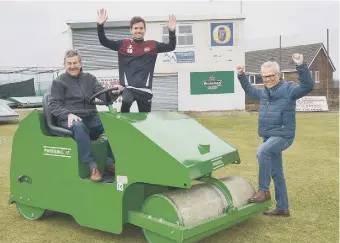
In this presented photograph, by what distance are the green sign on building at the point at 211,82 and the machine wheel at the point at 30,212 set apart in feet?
54.9

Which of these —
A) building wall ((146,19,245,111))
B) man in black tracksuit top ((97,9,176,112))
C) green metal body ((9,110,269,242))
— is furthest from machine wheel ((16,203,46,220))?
building wall ((146,19,245,111))

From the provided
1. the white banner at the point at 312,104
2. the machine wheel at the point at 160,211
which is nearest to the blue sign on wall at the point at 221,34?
the white banner at the point at 312,104

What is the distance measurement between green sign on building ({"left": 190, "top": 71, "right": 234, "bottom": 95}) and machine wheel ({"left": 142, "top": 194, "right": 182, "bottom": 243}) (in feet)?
57.7

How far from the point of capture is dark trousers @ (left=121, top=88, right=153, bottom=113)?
4625mm

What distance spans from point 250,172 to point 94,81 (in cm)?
327

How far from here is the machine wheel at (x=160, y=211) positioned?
355 cm

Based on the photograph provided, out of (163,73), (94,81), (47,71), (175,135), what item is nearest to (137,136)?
(175,135)

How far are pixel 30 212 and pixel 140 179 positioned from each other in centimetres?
172

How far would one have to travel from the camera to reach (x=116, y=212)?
388cm

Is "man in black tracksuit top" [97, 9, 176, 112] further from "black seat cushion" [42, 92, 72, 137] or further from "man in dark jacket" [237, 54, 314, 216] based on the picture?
"man in dark jacket" [237, 54, 314, 216]

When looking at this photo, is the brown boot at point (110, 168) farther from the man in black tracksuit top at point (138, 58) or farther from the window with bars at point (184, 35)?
the window with bars at point (184, 35)

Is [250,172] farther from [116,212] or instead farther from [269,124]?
[116,212]

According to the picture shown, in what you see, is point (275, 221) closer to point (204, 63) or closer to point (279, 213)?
point (279, 213)

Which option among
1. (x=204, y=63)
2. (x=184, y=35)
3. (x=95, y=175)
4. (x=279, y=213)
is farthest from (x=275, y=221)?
(x=184, y=35)
